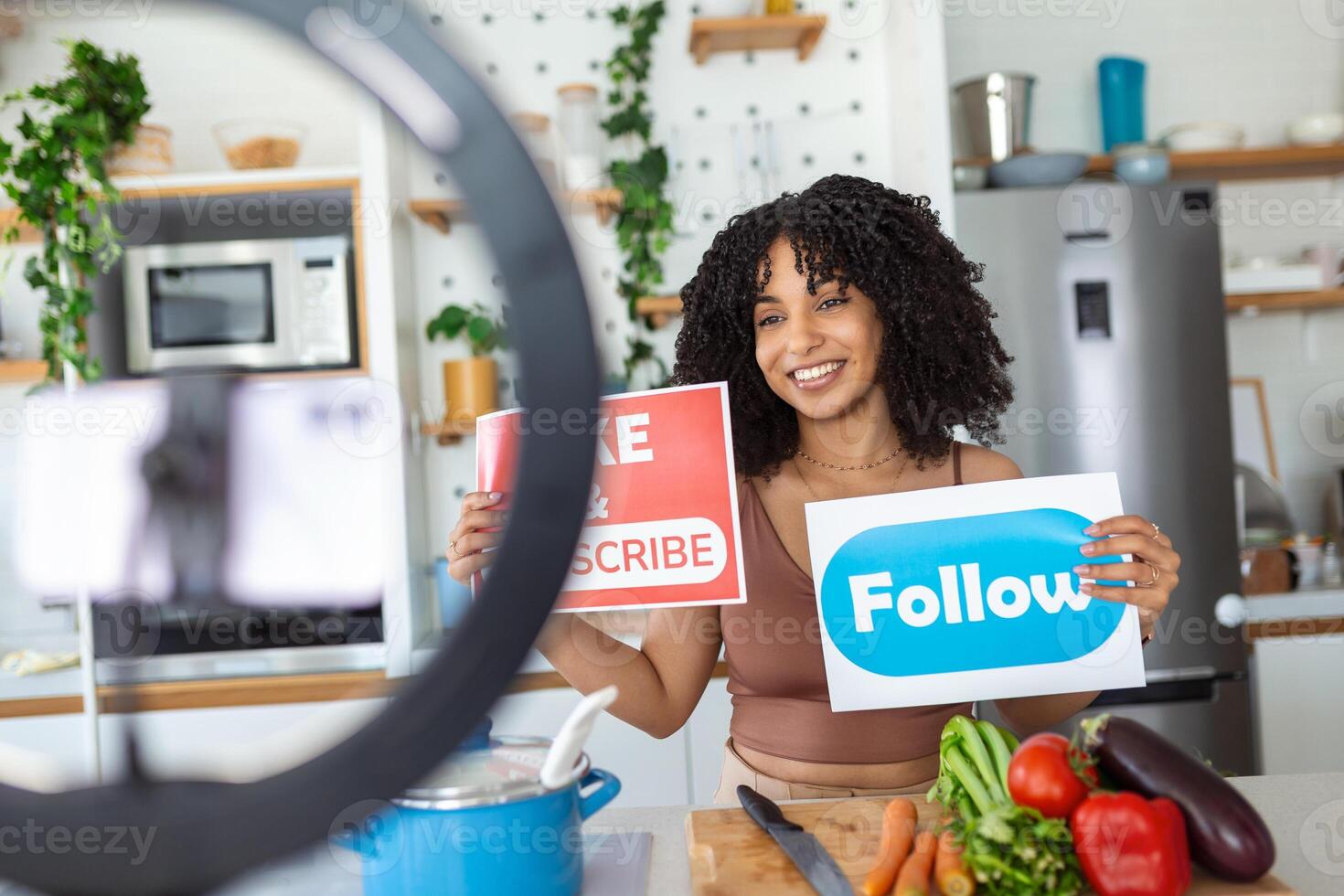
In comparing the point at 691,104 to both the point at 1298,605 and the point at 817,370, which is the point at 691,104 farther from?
the point at 1298,605

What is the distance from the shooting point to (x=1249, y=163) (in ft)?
8.36

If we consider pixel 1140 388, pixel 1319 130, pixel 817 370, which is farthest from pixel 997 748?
pixel 1319 130

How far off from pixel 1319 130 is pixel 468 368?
90.0 inches

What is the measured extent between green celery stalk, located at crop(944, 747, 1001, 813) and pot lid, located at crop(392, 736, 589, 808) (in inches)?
12.4

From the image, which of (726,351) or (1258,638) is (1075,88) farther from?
(726,351)

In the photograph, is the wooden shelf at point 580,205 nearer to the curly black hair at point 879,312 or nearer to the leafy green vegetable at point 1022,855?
the curly black hair at point 879,312

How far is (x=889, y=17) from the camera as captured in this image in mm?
2422

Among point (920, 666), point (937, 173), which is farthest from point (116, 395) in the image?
point (937, 173)

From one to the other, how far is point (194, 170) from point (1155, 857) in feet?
8.42

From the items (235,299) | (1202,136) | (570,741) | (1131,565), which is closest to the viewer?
(570,741)

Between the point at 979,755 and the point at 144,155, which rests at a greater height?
the point at 144,155

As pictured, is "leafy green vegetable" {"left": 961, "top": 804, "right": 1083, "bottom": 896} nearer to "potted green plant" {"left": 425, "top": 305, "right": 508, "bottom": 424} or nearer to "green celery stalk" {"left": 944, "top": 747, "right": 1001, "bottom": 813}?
"green celery stalk" {"left": 944, "top": 747, "right": 1001, "bottom": 813}

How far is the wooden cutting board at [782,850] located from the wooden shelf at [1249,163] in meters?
1.88

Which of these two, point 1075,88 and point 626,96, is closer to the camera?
point 626,96
